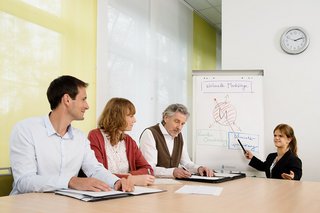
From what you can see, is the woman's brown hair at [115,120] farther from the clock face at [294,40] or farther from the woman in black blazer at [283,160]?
the clock face at [294,40]

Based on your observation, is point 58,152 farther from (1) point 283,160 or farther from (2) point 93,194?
(1) point 283,160

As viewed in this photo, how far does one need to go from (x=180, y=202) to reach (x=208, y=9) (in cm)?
458

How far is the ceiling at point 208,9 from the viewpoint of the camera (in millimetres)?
5328

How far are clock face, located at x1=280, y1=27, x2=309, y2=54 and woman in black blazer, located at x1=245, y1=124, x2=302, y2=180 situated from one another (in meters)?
1.06

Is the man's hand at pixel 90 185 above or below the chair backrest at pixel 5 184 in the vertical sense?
above

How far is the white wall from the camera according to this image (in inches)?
153

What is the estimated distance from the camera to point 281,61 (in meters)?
4.03

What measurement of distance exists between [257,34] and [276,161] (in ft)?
5.27

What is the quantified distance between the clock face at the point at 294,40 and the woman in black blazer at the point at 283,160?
1.06m

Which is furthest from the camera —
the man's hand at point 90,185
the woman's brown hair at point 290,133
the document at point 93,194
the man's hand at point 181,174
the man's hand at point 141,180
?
the woman's brown hair at point 290,133

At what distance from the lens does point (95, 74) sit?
11.6 ft

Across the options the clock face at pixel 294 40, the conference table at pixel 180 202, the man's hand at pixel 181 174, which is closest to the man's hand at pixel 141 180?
the conference table at pixel 180 202

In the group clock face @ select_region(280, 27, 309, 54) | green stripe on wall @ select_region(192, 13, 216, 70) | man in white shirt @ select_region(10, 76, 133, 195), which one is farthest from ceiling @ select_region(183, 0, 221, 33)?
man in white shirt @ select_region(10, 76, 133, 195)

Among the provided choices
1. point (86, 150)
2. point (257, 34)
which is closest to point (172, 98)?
point (257, 34)
